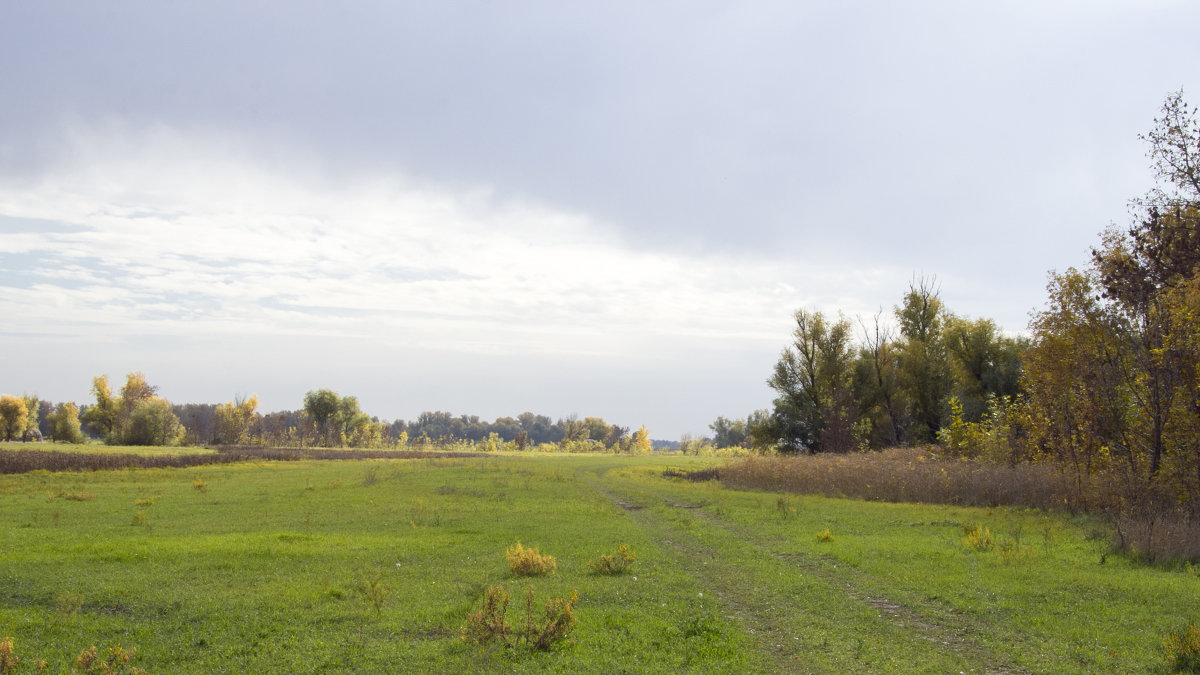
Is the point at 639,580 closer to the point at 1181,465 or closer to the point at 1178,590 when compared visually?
the point at 1178,590

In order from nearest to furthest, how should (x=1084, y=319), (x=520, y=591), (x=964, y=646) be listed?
1. (x=964, y=646)
2. (x=520, y=591)
3. (x=1084, y=319)

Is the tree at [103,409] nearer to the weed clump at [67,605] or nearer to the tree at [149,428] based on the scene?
the tree at [149,428]

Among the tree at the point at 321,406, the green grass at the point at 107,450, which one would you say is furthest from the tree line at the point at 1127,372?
the tree at the point at 321,406

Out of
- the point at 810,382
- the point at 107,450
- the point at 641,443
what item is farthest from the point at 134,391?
the point at 810,382

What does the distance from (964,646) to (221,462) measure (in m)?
63.7

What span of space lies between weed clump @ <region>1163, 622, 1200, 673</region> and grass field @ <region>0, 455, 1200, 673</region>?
22cm

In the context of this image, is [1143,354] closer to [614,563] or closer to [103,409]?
[614,563]

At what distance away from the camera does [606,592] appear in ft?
41.4

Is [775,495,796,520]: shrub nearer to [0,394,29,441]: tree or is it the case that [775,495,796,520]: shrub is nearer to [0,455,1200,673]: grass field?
[0,455,1200,673]: grass field

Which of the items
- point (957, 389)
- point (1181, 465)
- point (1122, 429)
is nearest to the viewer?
point (1181, 465)

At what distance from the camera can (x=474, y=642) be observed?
9.56 metres

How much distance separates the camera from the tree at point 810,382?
197ft

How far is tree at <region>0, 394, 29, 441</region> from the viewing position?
117 metres

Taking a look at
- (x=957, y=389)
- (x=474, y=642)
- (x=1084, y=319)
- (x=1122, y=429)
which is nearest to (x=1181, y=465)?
(x=1122, y=429)
